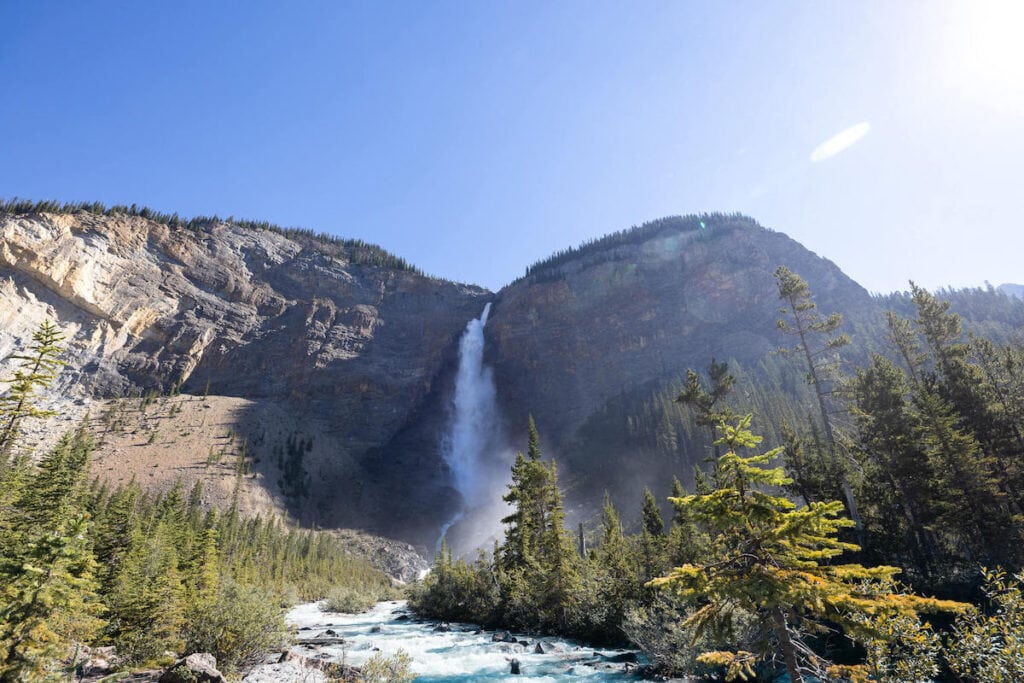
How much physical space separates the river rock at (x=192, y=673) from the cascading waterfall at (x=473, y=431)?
75007 mm

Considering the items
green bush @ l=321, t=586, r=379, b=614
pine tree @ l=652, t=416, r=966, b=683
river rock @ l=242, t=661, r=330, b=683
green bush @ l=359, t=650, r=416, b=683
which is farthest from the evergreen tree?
green bush @ l=321, t=586, r=379, b=614

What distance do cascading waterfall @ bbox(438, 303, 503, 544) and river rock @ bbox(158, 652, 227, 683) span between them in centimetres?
7501

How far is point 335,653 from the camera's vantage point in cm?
2342

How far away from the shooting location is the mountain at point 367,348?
81.3m

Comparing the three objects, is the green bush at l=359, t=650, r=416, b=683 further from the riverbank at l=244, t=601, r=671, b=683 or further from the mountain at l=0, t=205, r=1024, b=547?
the mountain at l=0, t=205, r=1024, b=547

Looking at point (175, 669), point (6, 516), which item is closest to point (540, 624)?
point (175, 669)

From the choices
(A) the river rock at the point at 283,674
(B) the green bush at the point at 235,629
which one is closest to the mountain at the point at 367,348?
(A) the river rock at the point at 283,674

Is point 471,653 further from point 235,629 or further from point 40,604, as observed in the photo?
point 40,604

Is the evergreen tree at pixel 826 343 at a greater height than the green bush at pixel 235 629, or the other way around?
the evergreen tree at pixel 826 343

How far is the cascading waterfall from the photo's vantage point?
95.9m

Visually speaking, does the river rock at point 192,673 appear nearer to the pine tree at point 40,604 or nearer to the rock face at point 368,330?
the pine tree at point 40,604

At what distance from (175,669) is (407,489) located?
85523 millimetres

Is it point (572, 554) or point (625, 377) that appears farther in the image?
point (625, 377)

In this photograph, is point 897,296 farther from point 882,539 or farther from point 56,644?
point 56,644
